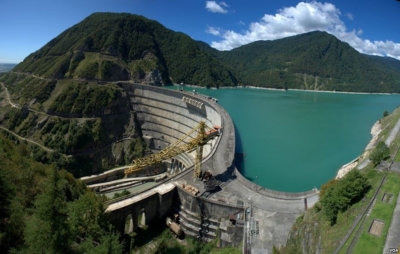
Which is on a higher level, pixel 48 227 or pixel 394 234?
pixel 48 227

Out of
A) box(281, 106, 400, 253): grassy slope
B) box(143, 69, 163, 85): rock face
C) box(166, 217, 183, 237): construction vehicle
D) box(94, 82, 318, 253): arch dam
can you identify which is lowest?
box(166, 217, 183, 237): construction vehicle

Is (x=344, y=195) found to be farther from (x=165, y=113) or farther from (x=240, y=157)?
(x=165, y=113)

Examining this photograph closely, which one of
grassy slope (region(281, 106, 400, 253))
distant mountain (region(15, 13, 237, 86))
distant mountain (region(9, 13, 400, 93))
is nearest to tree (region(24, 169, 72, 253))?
grassy slope (region(281, 106, 400, 253))

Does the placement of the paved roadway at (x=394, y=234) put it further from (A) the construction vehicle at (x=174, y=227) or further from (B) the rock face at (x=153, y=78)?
(B) the rock face at (x=153, y=78)

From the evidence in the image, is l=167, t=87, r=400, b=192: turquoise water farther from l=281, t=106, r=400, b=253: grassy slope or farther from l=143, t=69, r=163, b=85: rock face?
l=143, t=69, r=163, b=85: rock face

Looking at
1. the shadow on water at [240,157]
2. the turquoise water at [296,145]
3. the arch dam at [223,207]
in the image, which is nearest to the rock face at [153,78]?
the turquoise water at [296,145]

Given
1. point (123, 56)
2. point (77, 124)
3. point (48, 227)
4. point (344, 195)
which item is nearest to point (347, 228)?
point (344, 195)

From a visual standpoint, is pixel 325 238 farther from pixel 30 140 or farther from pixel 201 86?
pixel 201 86

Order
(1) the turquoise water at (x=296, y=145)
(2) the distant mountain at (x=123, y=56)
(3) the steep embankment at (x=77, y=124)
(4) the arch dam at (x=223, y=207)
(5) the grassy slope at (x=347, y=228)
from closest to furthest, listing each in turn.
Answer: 1. (5) the grassy slope at (x=347, y=228)
2. (4) the arch dam at (x=223, y=207)
3. (1) the turquoise water at (x=296, y=145)
4. (3) the steep embankment at (x=77, y=124)
5. (2) the distant mountain at (x=123, y=56)
